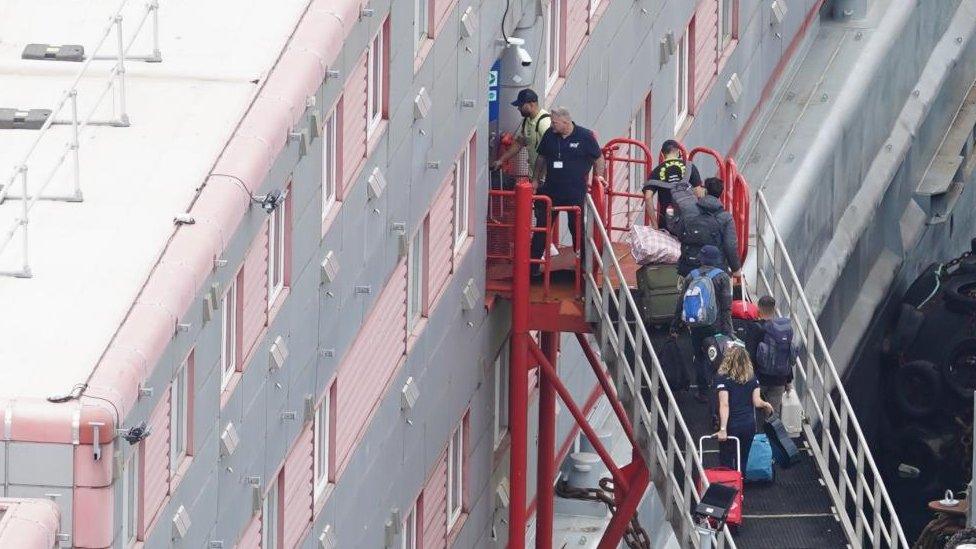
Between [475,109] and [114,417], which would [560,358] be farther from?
[114,417]

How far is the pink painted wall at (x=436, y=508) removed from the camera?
32969 millimetres

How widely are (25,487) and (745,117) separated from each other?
17965 millimetres

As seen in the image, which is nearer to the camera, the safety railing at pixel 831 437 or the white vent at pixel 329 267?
the white vent at pixel 329 267

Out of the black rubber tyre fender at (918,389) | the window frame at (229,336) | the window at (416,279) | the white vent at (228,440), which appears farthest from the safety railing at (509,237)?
the black rubber tyre fender at (918,389)

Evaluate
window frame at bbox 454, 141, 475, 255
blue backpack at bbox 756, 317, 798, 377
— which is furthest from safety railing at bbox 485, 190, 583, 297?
blue backpack at bbox 756, 317, 798, 377

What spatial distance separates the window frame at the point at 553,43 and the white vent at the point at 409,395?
14.0 feet

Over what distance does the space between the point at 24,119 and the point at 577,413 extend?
26.2ft

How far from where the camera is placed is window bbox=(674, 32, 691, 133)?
38.4m

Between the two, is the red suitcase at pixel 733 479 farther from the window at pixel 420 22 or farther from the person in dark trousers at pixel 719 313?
the window at pixel 420 22

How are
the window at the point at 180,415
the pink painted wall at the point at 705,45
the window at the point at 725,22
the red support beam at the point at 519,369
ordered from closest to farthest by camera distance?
the window at the point at 180,415 → the red support beam at the point at 519,369 → the pink painted wall at the point at 705,45 → the window at the point at 725,22

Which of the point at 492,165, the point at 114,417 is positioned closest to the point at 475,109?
the point at 492,165

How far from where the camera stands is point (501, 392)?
35.0 metres

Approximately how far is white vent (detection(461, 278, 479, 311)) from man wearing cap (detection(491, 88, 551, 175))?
Answer: 1.32 m

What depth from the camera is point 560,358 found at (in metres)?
36.1
